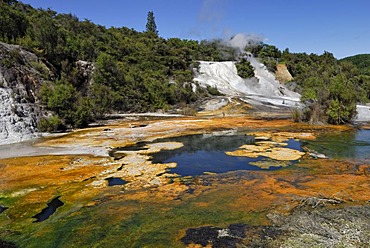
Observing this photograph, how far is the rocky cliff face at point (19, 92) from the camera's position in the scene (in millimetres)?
21797

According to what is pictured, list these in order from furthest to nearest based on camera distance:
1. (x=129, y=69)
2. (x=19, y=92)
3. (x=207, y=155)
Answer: (x=129, y=69), (x=19, y=92), (x=207, y=155)

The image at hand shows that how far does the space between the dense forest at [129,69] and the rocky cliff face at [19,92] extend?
3.31 ft

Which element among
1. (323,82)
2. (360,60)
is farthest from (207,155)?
(360,60)

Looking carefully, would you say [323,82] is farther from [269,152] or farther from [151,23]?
[151,23]

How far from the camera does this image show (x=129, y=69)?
46906 millimetres

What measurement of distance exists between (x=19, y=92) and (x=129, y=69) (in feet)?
71.9

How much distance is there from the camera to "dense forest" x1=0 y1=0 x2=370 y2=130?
86.8 feet

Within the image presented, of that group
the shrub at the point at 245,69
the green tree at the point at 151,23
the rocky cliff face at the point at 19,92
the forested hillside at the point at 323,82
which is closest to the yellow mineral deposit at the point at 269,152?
the forested hillside at the point at 323,82

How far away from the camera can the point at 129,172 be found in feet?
40.9

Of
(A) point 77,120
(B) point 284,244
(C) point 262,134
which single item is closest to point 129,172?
(B) point 284,244

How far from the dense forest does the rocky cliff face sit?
1.01 meters

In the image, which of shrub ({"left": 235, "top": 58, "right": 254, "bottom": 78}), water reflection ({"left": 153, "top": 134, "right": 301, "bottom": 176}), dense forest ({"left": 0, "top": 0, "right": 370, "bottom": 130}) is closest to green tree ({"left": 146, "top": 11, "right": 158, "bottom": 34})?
dense forest ({"left": 0, "top": 0, "right": 370, "bottom": 130})

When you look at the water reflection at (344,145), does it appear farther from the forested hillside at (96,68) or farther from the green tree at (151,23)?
the green tree at (151,23)

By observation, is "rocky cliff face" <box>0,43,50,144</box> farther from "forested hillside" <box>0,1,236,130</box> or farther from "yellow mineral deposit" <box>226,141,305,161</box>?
"yellow mineral deposit" <box>226,141,305,161</box>
